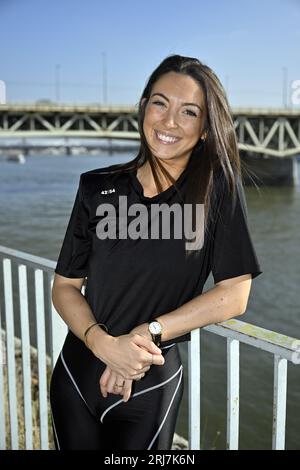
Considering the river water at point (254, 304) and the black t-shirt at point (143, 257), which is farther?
the river water at point (254, 304)

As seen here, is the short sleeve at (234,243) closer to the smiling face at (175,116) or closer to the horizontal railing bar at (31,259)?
the smiling face at (175,116)

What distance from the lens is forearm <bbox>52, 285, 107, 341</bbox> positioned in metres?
1.71

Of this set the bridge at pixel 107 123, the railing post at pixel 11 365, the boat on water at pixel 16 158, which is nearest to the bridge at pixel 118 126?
the bridge at pixel 107 123

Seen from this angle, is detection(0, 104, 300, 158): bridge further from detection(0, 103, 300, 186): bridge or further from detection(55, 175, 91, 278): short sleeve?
detection(55, 175, 91, 278): short sleeve

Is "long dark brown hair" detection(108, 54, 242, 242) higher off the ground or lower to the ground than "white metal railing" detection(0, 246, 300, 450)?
higher

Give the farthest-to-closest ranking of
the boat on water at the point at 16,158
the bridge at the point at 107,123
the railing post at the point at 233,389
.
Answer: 1. the boat on water at the point at 16,158
2. the bridge at the point at 107,123
3. the railing post at the point at 233,389

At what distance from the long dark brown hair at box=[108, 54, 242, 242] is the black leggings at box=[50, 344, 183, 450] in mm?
533

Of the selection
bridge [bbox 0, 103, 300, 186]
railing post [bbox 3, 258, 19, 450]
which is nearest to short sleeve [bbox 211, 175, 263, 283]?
railing post [bbox 3, 258, 19, 450]

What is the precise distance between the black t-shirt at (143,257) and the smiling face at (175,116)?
11 centimetres

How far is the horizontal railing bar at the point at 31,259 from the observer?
241 cm

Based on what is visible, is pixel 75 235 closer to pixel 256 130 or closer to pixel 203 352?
pixel 203 352

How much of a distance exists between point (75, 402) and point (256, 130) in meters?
37.5

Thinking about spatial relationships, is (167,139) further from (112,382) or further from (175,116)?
(112,382)
